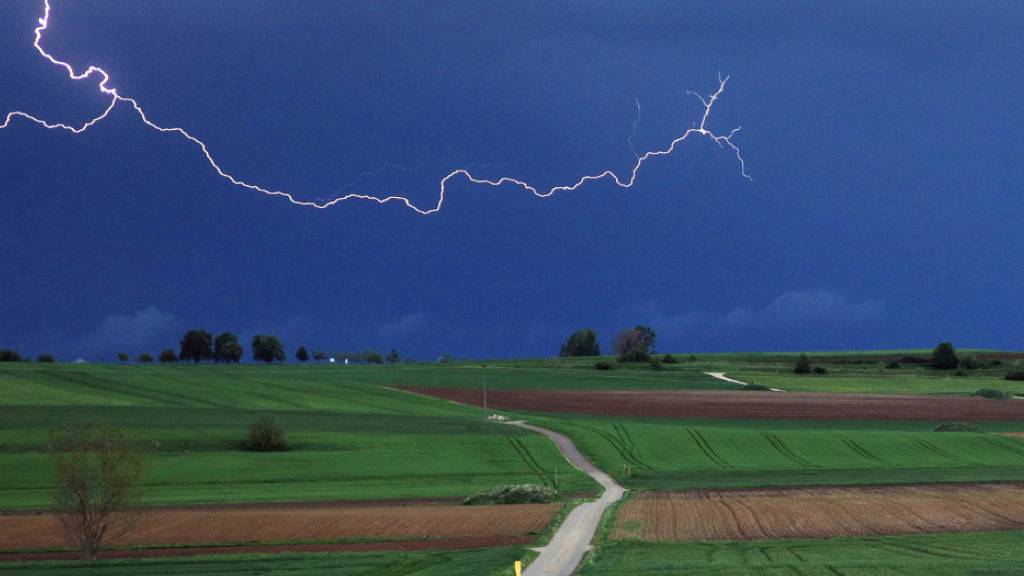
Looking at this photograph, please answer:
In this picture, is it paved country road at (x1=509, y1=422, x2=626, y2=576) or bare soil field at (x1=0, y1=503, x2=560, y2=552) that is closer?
paved country road at (x1=509, y1=422, x2=626, y2=576)

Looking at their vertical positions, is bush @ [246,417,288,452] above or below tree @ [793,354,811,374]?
below

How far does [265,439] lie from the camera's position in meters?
66.1

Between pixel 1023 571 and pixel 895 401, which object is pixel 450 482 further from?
pixel 895 401

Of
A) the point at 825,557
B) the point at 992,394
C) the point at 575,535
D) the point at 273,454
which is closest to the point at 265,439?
the point at 273,454

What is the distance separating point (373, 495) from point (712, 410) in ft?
162

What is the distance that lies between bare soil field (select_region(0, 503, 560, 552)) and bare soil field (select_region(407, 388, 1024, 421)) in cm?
4870

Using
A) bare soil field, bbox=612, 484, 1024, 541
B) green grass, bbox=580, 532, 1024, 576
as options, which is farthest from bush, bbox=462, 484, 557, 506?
green grass, bbox=580, 532, 1024, 576

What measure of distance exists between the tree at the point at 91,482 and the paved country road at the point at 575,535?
13.4 m

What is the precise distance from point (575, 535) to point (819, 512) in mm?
11445

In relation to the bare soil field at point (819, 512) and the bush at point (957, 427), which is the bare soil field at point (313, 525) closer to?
the bare soil field at point (819, 512)

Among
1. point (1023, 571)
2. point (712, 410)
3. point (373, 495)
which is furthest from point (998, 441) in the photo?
point (1023, 571)

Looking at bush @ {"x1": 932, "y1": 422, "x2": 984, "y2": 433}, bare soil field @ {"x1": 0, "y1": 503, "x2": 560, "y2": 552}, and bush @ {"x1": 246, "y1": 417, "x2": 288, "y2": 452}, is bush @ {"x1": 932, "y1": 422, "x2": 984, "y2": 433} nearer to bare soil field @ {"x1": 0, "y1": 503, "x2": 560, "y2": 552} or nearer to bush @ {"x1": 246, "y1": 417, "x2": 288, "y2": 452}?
bare soil field @ {"x1": 0, "y1": 503, "x2": 560, "y2": 552}

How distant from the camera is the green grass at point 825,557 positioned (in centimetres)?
2672

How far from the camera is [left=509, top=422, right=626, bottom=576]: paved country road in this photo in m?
29.2
